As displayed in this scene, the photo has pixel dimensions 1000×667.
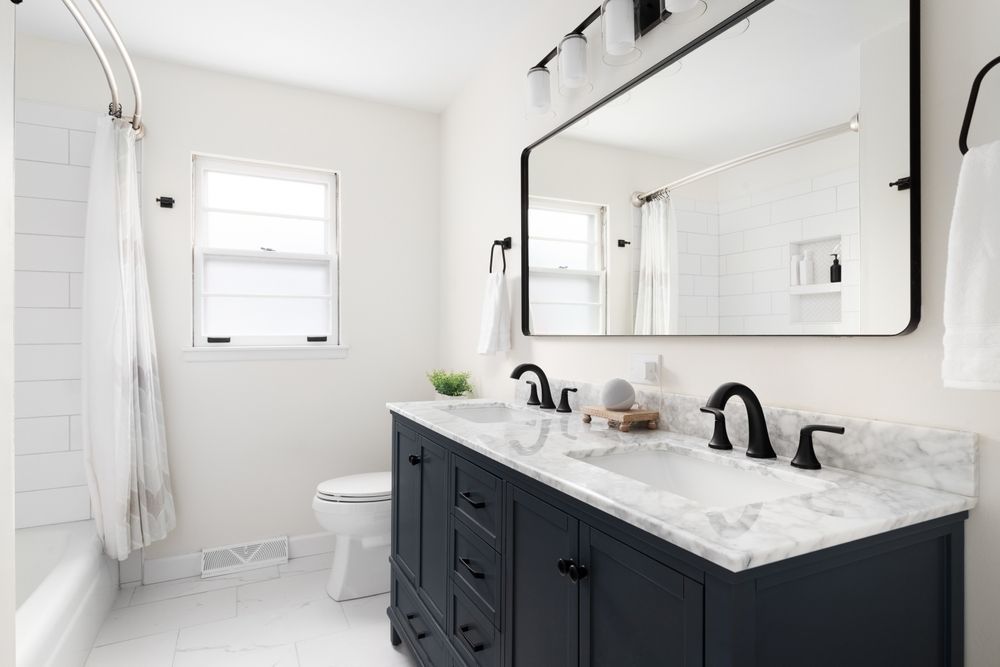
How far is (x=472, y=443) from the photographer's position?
1.40 metres

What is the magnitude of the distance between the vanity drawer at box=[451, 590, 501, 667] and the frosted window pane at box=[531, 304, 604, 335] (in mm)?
955

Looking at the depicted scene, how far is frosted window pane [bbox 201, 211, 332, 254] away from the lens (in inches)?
110

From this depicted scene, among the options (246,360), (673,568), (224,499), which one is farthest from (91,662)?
(673,568)

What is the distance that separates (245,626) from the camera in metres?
2.24

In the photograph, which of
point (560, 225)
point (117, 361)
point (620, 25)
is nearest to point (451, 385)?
point (560, 225)

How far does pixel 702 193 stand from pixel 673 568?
103 centimetres

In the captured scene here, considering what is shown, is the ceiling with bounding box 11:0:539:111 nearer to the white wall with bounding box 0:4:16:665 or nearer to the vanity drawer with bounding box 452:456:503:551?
the white wall with bounding box 0:4:16:665

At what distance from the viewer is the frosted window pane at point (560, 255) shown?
1920 millimetres

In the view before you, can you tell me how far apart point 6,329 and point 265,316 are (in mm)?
1778

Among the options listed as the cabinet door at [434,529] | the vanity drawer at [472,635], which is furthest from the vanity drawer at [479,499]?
the vanity drawer at [472,635]

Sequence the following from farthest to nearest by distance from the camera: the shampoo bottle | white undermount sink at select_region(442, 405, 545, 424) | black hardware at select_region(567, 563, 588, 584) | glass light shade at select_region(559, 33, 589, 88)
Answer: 1. white undermount sink at select_region(442, 405, 545, 424)
2. glass light shade at select_region(559, 33, 589, 88)
3. the shampoo bottle
4. black hardware at select_region(567, 563, 588, 584)

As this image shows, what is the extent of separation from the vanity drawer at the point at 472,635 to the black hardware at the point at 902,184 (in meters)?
1.27

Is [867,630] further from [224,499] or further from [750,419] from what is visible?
[224,499]

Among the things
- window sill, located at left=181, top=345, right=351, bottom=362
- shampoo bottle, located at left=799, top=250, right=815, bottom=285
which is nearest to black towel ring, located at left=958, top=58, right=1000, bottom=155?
shampoo bottle, located at left=799, top=250, right=815, bottom=285
